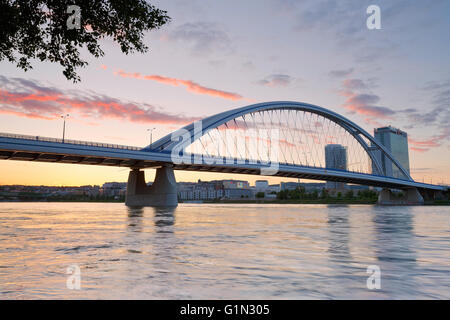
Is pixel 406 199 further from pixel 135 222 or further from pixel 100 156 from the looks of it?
pixel 135 222

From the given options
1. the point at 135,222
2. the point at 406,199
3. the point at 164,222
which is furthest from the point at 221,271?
the point at 406,199

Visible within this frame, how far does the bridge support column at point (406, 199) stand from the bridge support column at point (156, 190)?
66.8 metres

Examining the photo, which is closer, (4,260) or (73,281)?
(73,281)

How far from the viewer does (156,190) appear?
55.6 m

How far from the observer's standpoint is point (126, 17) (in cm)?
975

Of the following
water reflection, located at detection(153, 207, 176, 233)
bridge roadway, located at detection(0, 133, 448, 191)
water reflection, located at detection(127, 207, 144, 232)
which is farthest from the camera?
bridge roadway, located at detection(0, 133, 448, 191)

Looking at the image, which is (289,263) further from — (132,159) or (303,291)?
(132,159)

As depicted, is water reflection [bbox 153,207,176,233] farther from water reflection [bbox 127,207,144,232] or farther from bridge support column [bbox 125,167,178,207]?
bridge support column [bbox 125,167,178,207]

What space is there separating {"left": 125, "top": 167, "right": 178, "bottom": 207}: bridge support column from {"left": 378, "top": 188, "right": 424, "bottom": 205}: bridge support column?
66.8 metres

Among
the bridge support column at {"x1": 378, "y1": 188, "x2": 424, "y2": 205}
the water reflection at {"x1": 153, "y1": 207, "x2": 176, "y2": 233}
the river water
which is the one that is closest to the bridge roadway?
the water reflection at {"x1": 153, "y1": 207, "x2": 176, "y2": 233}

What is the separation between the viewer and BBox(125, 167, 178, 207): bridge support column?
180ft

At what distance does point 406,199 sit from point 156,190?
75865 mm
